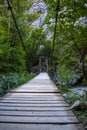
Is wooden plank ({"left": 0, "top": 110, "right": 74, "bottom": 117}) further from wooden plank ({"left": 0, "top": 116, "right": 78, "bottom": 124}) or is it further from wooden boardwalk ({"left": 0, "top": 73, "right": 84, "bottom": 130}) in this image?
wooden plank ({"left": 0, "top": 116, "right": 78, "bottom": 124})

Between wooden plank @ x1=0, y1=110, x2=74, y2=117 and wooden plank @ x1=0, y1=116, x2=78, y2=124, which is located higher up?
wooden plank @ x1=0, y1=116, x2=78, y2=124

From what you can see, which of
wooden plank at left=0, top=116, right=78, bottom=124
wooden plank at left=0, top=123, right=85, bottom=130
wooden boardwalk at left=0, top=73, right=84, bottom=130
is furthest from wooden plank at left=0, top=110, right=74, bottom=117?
wooden plank at left=0, top=123, right=85, bottom=130

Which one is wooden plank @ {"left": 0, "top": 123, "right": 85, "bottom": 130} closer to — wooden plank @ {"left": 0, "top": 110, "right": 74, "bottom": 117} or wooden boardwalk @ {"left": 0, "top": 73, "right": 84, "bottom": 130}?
wooden boardwalk @ {"left": 0, "top": 73, "right": 84, "bottom": 130}

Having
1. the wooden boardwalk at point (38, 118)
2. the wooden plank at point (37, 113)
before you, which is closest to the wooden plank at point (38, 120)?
the wooden boardwalk at point (38, 118)

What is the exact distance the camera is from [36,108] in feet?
7.36

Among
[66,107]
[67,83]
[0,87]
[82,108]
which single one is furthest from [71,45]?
[67,83]

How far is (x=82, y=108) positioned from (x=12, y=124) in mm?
3598

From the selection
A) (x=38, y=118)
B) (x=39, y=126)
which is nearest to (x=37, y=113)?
(x=38, y=118)

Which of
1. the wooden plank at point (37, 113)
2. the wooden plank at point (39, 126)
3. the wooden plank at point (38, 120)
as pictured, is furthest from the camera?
the wooden plank at point (37, 113)

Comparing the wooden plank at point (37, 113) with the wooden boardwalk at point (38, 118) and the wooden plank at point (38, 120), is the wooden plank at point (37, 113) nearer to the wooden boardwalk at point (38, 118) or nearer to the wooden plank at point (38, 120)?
the wooden boardwalk at point (38, 118)

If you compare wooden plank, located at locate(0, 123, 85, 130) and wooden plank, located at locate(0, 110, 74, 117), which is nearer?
wooden plank, located at locate(0, 123, 85, 130)

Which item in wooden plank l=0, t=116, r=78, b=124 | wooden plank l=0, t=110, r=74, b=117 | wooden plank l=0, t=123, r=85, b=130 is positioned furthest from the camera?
wooden plank l=0, t=110, r=74, b=117

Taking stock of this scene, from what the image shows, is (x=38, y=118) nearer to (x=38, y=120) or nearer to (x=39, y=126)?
(x=38, y=120)

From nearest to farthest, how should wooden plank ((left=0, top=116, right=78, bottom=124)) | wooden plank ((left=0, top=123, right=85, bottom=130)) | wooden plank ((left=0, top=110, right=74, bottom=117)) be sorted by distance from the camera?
wooden plank ((left=0, top=123, right=85, bottom=130)) < wooden plank ((left=0, top=116, right=78, bottom=124)) < wooden plank ((left=0, top=110, right=74, bottom=117))
